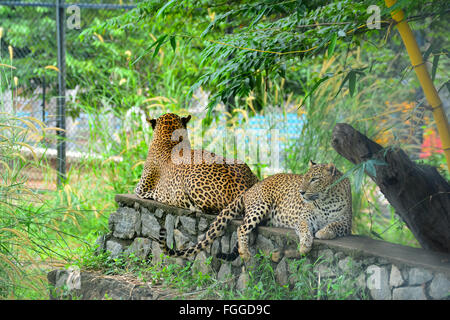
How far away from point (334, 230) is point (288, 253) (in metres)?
0.37

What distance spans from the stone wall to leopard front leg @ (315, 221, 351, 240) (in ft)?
0.18

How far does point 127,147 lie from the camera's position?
6770 mm

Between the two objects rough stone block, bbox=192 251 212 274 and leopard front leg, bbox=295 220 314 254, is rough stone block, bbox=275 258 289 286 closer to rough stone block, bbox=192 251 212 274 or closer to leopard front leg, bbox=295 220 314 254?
leopard front leg, bbox=295 220 314 254

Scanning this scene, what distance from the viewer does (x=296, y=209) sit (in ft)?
13.2

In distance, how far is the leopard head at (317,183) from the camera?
3.86 m

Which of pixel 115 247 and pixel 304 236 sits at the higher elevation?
pixel 304 236

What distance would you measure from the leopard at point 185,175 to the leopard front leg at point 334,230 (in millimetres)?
955

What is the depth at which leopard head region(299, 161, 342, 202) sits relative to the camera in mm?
3861

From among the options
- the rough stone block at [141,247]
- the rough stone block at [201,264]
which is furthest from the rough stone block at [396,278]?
the rough stone block at [141,247]

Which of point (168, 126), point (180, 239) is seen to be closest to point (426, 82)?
point (180, 239)

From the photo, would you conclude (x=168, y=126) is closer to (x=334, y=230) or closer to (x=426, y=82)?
(x=334, y=230)

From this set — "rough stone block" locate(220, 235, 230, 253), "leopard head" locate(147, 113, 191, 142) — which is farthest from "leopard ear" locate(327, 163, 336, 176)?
"leopard head" locate(147, 113, 191, 142)

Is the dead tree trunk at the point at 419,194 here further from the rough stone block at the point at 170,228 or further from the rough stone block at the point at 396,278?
the rough stone block at the point at 170,228
